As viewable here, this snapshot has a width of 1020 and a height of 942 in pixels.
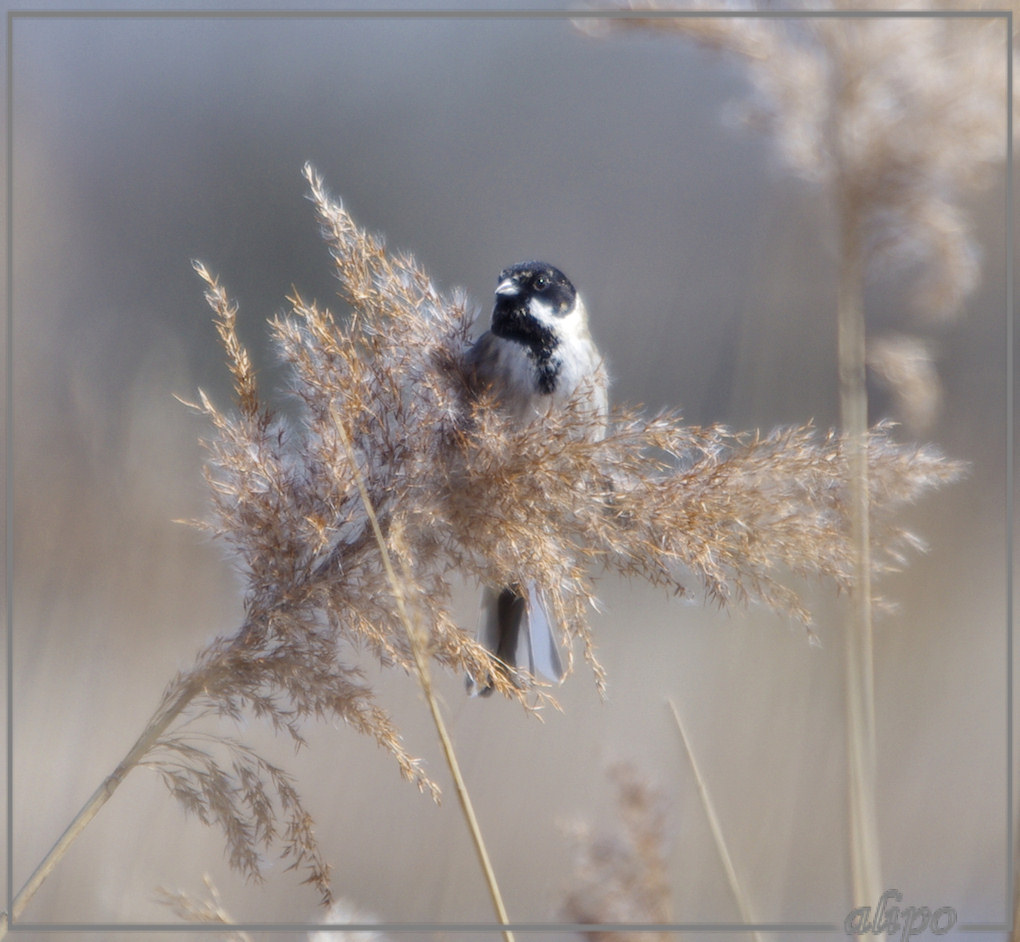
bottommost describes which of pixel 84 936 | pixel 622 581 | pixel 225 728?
pixel 84 936

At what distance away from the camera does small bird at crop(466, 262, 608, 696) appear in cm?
122

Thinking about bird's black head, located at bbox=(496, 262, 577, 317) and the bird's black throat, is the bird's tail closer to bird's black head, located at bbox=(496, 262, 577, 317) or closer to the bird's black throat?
the bird's black throat

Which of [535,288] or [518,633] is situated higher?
[535,288]

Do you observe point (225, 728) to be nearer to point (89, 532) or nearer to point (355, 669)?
point (355, 669)

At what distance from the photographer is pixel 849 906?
99cm

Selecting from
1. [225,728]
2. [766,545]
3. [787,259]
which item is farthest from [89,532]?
[787,259]

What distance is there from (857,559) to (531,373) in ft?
2.49

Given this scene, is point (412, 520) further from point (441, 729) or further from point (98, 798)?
point (98, 798)

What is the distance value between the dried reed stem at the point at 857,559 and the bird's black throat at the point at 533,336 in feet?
2.05

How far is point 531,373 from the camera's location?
160 centimetres

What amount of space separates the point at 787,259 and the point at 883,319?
89 centimetres

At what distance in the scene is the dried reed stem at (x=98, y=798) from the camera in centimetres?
91

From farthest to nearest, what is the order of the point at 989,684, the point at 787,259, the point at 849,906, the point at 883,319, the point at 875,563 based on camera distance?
the point at 787,259, the point at 989,684, the point at 883,319, the point at 875,563, the point at 849,906

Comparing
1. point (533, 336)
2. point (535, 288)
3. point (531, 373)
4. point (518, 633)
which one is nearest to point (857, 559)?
point (518, 633)
